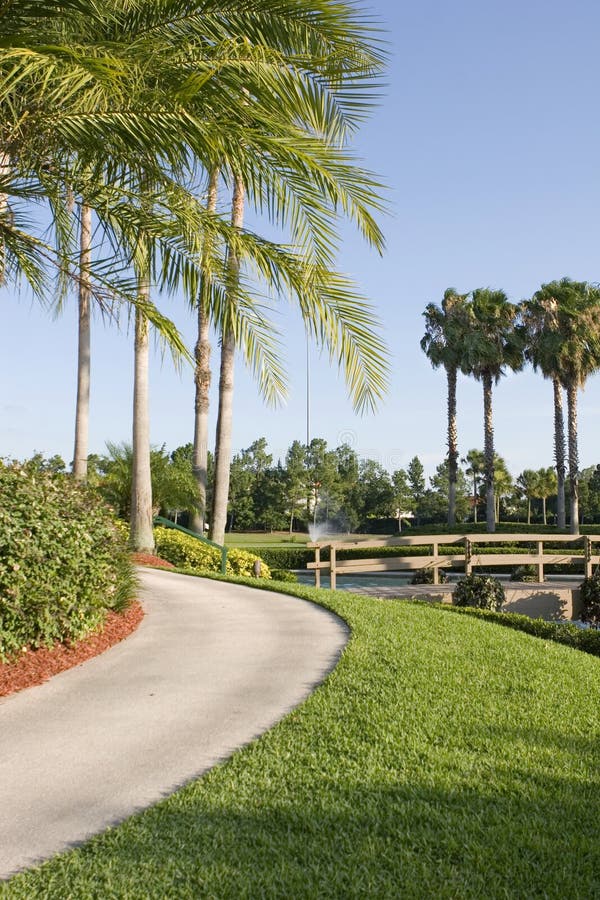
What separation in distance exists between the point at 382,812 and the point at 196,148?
219 inches

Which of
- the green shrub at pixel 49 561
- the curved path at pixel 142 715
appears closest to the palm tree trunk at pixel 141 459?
the curved path at pixel 142 715

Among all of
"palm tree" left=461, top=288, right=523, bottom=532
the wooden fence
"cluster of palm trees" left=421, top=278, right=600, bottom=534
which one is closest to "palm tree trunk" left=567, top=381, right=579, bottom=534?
"cluster of palm trees" left=421, top=278, right=600, bottom=534

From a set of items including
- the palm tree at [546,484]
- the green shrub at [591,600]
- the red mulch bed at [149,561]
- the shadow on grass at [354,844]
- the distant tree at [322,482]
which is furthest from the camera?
the palm tree at [546,484]

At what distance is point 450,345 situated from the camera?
4275cm

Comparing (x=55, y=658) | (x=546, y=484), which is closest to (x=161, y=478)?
(x=55, y=658)

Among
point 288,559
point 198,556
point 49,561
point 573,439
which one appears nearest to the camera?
point 49,561

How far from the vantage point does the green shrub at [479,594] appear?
47.5 ft

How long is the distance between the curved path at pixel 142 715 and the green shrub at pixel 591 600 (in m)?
7.94

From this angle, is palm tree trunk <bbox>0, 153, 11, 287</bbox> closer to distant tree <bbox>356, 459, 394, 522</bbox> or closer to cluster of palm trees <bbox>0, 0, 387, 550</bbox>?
cluster of palm trees <bbox>0, 0, 387, 550</bbox>

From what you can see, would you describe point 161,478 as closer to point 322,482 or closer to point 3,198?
point 3,198

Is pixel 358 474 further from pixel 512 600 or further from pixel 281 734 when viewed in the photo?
pixel 281 734

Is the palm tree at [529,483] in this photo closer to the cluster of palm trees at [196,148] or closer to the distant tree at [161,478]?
the distant tree at [161,478]

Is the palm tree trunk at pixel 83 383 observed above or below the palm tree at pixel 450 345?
below

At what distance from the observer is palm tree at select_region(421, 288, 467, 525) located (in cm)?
4256
